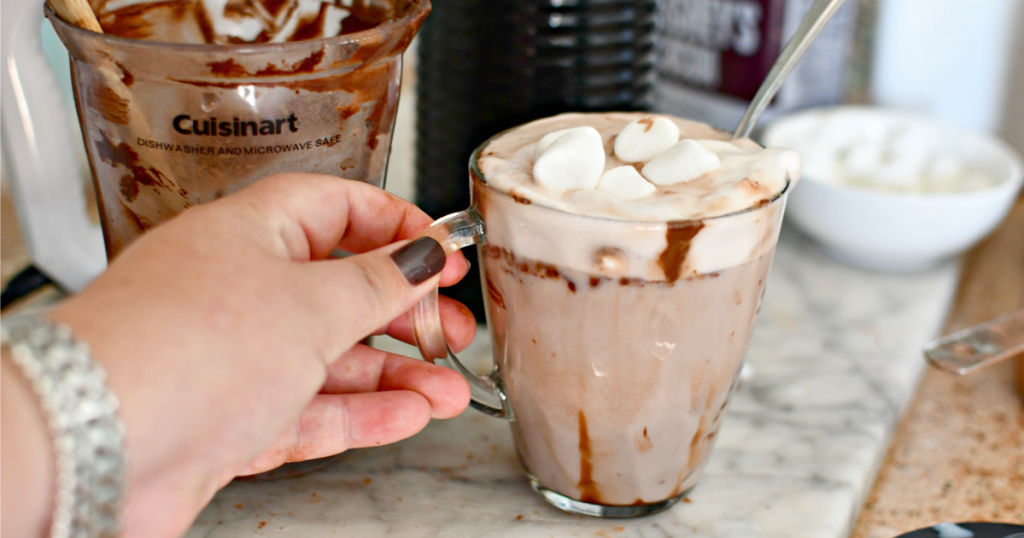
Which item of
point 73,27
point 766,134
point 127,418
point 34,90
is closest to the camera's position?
point 127,418

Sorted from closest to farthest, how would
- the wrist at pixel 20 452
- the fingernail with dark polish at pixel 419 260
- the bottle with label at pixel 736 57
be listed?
the wrist at pixel 20 452 < the fingernail with dark polish at pixel 419 260 < the bottle with label at pixel 736 57

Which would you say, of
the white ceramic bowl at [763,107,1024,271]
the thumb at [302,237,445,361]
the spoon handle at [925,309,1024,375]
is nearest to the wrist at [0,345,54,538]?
the thumb at [302,237,445,361]

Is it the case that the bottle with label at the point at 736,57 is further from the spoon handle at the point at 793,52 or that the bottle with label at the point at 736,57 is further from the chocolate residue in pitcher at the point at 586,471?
the chocolate residue in pitcher at the point at 586,471

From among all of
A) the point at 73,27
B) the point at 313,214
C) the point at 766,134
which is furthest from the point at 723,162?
the point at 766,134

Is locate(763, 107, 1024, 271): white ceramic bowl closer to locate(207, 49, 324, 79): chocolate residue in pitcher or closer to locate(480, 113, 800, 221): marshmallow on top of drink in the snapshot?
locate(480, 113, 800, 221): marshmallow on top of drink

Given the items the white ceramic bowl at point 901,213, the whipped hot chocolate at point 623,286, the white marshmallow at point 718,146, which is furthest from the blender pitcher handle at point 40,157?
the white ceramic bowl at point 901,213

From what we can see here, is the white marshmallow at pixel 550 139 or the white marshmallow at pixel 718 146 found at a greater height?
the white marshmallow at pixel 550 139

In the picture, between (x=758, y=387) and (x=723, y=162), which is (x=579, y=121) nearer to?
(x=723, y=162)

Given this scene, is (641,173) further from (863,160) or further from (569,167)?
(863,160)
